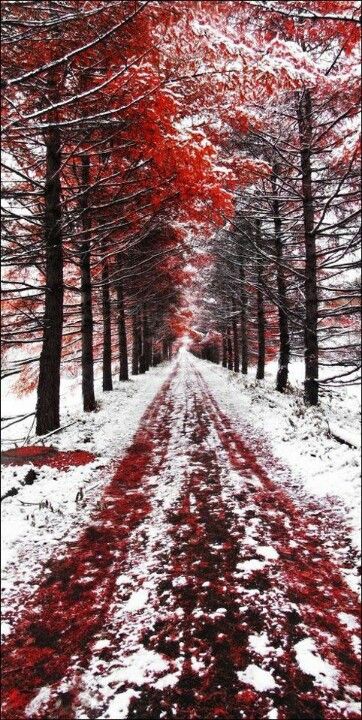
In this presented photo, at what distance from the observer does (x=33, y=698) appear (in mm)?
3156

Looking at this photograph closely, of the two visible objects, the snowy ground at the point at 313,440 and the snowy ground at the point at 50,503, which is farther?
the snowy ground at the point at 313,440

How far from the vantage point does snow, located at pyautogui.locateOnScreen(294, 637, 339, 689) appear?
316 centimetres

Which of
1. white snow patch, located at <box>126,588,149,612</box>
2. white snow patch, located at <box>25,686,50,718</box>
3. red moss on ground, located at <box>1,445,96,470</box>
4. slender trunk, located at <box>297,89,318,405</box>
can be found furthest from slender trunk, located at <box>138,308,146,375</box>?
white snow patch, located at <box>25,686,50,718</box>

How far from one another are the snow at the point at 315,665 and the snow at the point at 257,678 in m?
0.27

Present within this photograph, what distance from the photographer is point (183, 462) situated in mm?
8570

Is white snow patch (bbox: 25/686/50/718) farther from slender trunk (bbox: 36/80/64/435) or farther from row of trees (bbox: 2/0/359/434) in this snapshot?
slender trunk (bbox: 36/80/64/435)

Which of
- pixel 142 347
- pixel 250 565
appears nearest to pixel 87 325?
pixel 250 565

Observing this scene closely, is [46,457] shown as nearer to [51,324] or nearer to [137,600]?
[51,324]

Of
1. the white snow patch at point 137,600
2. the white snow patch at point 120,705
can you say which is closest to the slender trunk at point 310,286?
the white snow patch at point 137,600

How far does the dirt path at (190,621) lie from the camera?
306 cm

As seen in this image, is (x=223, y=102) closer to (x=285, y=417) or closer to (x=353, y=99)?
(x=353, y=99)

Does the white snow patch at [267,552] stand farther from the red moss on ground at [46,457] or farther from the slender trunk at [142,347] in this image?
the slender trunk at [142,347]

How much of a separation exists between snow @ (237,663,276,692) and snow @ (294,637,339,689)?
266 millimetres

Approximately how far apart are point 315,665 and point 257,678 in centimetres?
45
